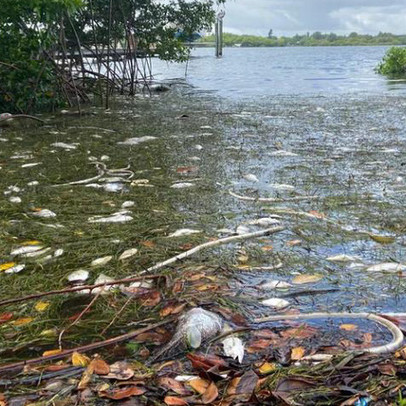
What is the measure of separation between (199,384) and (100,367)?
0.32 meters

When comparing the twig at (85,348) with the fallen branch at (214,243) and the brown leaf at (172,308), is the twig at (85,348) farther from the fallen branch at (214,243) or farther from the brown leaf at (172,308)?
the fallen branch at (214,243)

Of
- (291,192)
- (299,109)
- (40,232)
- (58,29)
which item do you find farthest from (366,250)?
(58,29)

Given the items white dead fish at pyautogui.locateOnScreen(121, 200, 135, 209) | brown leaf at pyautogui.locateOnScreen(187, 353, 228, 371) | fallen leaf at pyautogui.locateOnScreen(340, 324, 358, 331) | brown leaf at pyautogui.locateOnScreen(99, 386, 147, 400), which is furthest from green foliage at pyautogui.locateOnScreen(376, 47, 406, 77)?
brown leaf at pyautogui.locateOnScreen(99, 386, 147, 400)

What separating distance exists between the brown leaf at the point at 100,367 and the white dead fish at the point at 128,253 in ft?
2.96

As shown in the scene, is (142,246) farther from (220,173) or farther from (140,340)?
(220,173)

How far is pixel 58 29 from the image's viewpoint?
9156 millimetres

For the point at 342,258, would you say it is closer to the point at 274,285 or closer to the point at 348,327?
the point at 274,285

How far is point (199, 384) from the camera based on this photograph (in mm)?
1457

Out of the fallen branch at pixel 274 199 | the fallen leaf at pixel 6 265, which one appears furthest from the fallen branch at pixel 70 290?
the fallen branch at pixel 274 199

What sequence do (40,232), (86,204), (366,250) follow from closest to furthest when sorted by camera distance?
(366,250)
(40,232)
(86,204)

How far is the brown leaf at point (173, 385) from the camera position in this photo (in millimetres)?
1434

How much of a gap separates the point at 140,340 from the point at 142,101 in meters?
9.36

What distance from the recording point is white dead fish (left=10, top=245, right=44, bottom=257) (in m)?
2.55

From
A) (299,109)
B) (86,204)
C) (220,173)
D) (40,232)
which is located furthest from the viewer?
(299,109)
